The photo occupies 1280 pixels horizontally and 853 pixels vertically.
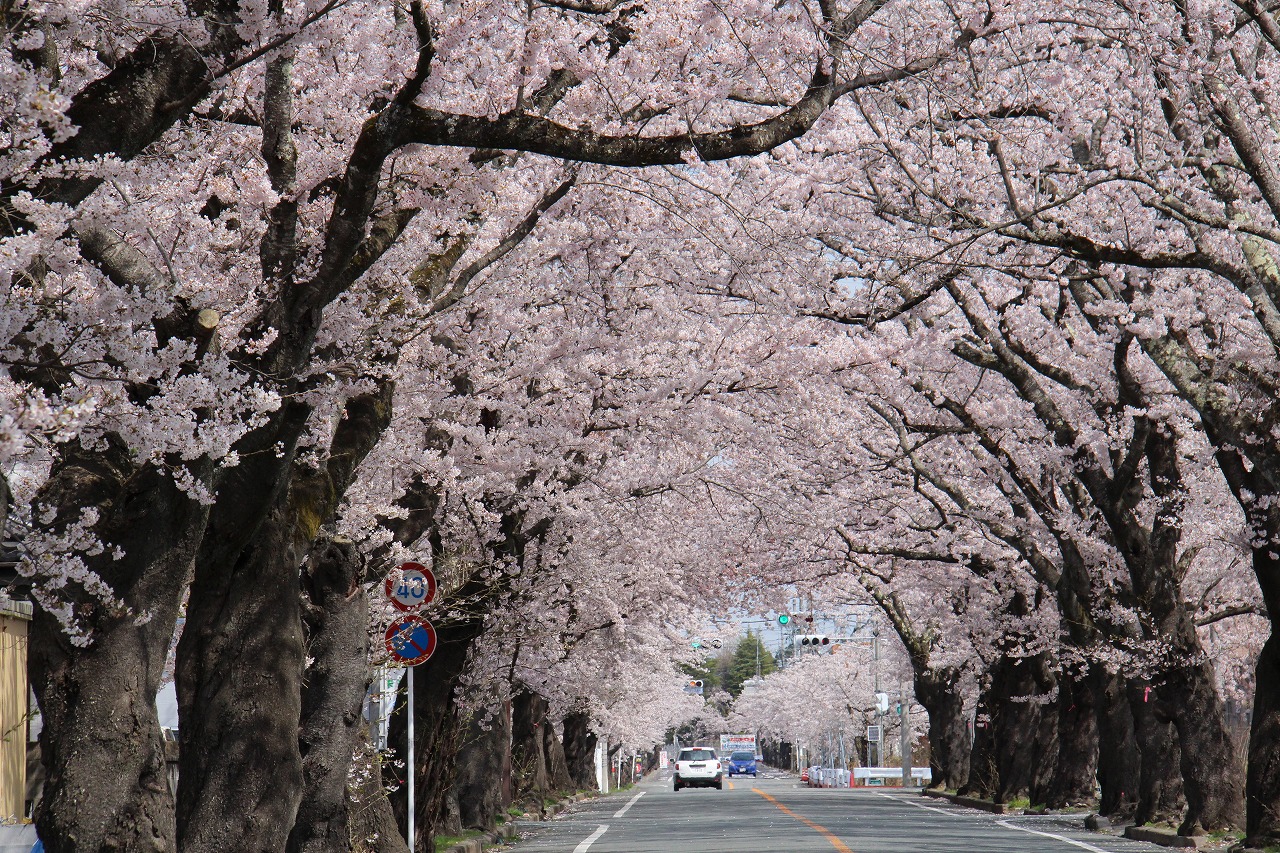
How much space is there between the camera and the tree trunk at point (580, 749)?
5078 cm

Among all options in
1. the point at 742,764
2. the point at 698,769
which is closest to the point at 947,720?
the point at 698,769

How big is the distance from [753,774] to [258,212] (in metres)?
105

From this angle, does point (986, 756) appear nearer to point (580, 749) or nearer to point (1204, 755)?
point (1204, 755)

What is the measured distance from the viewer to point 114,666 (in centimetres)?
716

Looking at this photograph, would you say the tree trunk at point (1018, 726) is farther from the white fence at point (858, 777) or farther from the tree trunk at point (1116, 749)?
the white fence at point (858, 777)

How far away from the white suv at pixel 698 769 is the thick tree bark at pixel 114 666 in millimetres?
56537

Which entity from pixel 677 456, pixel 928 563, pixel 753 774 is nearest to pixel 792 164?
pixel 677 456

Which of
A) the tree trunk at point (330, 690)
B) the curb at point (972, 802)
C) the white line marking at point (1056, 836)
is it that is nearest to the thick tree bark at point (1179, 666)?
the white line marking at point (1056, 836)

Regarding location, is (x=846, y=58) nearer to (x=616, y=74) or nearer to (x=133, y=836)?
(x=616, y=74)

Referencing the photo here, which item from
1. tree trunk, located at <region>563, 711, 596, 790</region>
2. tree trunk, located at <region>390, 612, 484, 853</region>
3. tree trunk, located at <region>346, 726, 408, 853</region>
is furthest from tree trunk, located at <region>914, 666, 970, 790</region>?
tree trunk, located at <region>346, 726, 408, 853</region>

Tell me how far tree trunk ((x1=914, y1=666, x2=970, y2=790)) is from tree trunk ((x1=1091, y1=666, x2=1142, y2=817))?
14.9m

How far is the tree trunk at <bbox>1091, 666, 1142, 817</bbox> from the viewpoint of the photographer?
82.5ft

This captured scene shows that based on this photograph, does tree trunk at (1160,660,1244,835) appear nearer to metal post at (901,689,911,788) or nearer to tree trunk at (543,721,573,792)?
tree trunk at (543,721,573,792)

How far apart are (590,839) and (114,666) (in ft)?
50.6
